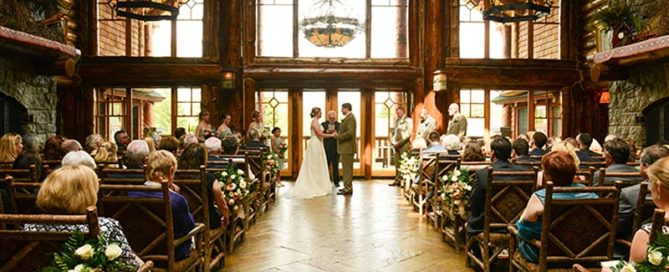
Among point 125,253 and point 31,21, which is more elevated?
point 31,21

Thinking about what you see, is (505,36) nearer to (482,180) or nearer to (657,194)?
(482,180)

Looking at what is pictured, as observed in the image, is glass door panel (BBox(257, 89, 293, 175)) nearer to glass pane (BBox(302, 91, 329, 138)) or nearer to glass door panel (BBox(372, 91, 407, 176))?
glass pane (BBox(302, 91, 329, 138))

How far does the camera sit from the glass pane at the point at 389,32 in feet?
39.7

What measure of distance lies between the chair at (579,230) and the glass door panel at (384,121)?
887cm

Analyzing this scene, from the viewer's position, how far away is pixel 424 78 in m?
11.7

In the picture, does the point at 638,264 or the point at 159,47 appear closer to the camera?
the point at 638,264

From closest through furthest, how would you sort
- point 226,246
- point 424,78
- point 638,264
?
point 638,264 < point 226,246 < point 424,78

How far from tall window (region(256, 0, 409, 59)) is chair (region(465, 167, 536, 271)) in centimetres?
805

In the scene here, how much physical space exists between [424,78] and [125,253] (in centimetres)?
976

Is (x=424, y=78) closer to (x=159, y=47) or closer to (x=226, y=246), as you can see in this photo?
(x=159, y=47)

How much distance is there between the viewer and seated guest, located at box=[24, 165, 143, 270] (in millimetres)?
2350

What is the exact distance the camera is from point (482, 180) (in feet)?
14.2

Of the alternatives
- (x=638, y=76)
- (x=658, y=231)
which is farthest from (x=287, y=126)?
(x=658, y=231)

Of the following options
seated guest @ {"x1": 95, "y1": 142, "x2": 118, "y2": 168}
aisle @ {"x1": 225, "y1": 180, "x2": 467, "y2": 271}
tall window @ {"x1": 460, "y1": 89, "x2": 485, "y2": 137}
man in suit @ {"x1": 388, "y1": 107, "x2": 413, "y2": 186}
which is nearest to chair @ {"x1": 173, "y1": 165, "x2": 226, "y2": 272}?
aisle @ {"x1": 225, "y1": 180, "x2": 467, "y2": 271}
